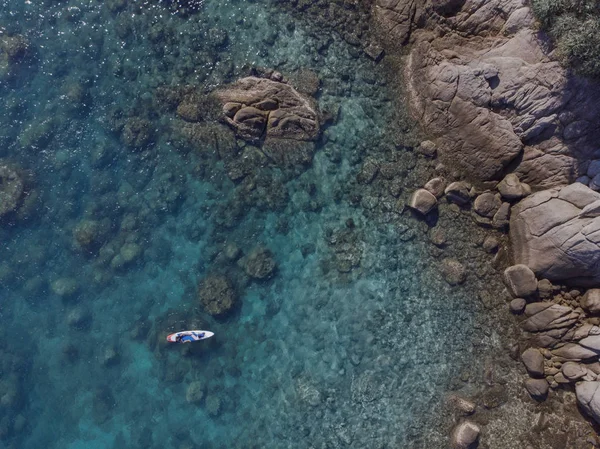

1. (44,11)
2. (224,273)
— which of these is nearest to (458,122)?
(224,273)

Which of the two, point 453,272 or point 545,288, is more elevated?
point 453,272

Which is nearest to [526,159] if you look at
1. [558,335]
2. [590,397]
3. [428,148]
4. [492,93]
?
[492,93]

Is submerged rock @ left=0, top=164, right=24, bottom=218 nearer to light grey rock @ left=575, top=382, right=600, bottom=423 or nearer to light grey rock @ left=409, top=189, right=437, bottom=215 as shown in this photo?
light grey rock @ left=409, top=189, right=437, bottom=215

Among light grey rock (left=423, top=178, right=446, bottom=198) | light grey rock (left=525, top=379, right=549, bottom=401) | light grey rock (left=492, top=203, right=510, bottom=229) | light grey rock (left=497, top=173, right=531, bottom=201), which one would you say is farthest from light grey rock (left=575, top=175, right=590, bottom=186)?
light grey rock (left=525, top=379, right=549, bottom=401)

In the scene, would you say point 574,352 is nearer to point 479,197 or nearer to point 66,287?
point 479,197

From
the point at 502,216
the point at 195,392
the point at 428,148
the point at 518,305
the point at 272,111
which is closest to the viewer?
the point at 518,305

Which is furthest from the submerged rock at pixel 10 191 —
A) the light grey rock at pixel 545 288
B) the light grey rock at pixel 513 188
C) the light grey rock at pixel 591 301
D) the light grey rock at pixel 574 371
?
the light grey rock at pixel 591 301

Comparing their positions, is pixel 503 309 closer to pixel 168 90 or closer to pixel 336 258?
pixel 336 258

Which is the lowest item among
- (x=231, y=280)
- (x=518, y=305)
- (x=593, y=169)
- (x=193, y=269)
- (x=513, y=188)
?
(x=518, y=305)
